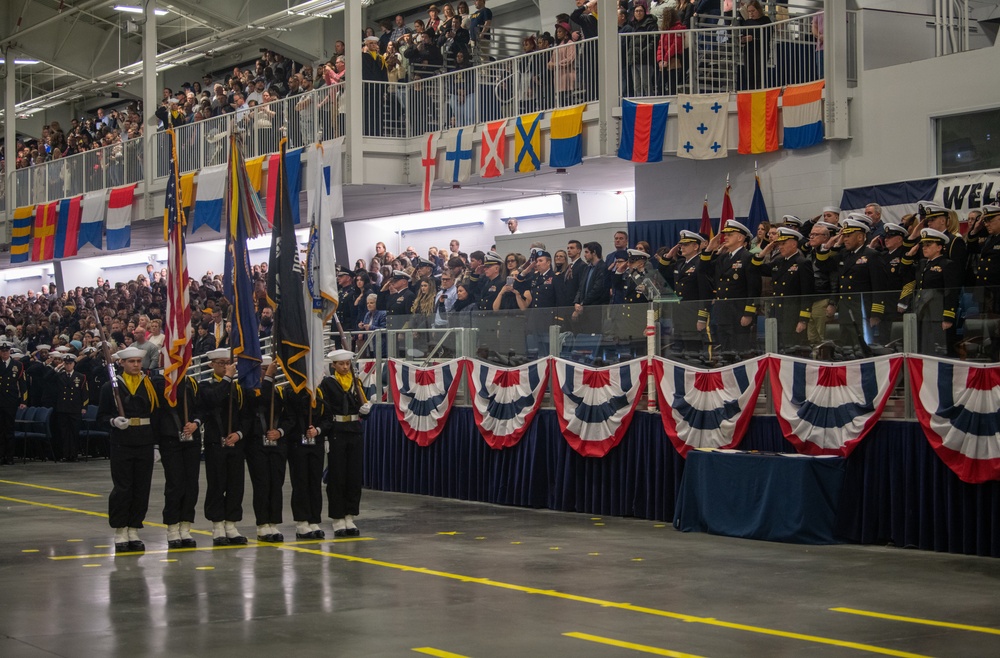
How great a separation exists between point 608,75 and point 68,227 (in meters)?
17.4

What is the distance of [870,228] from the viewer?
1416 centimetres

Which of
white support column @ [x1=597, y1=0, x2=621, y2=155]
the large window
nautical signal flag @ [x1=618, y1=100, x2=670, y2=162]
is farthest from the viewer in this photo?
white support column @ [x1=597, y1=0, x2=621, y2=155]

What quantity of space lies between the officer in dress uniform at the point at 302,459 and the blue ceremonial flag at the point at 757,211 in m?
8.63

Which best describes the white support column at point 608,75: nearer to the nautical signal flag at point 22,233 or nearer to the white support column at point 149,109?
the white support column at point 149,109

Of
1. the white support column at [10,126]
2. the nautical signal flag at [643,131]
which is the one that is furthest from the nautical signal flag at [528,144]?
the white support column at [10,126]

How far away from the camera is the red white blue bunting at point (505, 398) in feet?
50.5

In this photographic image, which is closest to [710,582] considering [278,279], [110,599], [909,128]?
[110,599]

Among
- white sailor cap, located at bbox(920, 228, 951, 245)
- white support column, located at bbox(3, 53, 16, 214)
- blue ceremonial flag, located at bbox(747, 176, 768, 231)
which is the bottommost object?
white sailor cap, located at bbox(920, 228, 951, 245)

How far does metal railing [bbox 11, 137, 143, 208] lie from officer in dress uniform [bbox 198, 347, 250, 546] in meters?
19.5

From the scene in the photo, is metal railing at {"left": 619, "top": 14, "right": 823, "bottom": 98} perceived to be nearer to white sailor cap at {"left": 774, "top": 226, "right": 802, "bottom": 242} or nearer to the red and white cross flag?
the red and white cross flag

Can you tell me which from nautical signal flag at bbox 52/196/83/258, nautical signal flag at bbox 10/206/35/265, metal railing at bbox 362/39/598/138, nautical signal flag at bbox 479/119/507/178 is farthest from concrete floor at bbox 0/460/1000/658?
nautical signal flag at bbox 10/206/35/265

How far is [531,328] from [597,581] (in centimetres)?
569

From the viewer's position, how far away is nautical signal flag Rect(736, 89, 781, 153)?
61.8 feet

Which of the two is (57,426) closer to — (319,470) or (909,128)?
(319,470)
